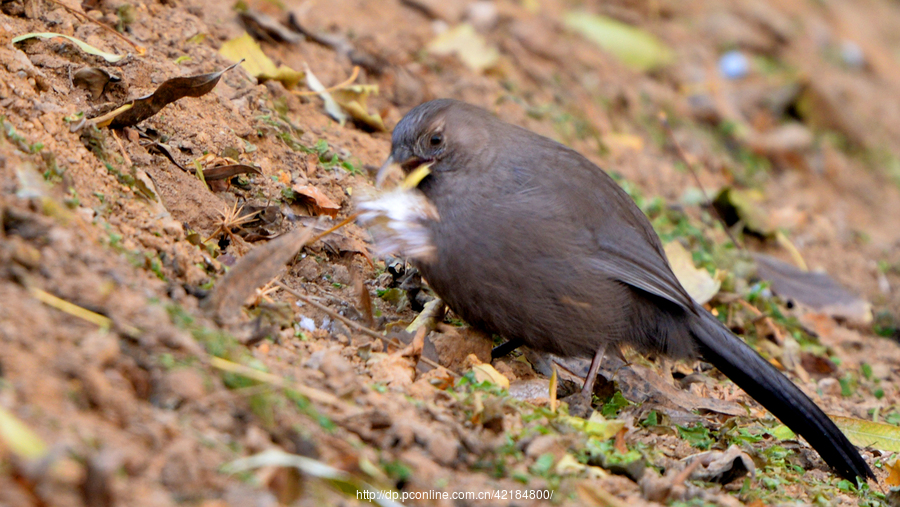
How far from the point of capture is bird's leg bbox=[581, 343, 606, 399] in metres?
3.53

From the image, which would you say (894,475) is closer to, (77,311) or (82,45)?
(77,311)

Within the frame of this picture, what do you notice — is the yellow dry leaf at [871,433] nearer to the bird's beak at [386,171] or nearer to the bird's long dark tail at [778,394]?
the bird's long dark tail at [778,394]

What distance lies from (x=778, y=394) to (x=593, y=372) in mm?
800

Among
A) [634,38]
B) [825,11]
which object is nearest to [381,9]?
[634,38]

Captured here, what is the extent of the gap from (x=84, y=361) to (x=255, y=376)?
17.3 inches

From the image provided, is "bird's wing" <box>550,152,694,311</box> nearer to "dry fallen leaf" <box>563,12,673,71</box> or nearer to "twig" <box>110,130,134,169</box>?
"twig" <box>110,130,134,169</box>

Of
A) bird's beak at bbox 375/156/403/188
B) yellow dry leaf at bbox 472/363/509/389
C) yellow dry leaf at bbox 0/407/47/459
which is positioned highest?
yellow dry leaf at bbox 0/407/47/459

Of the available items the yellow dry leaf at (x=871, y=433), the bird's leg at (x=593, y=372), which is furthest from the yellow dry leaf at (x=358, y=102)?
the yellow dry leaf at (x=871, y=433)

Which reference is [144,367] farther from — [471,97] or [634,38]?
[634,38]

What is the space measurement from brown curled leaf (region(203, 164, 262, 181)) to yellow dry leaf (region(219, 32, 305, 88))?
96 cm

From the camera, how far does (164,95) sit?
350cm

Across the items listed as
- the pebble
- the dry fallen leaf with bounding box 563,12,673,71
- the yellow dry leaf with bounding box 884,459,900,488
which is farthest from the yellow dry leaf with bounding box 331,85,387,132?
the pebble

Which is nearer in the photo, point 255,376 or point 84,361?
point 84,361

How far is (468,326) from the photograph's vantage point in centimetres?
366
